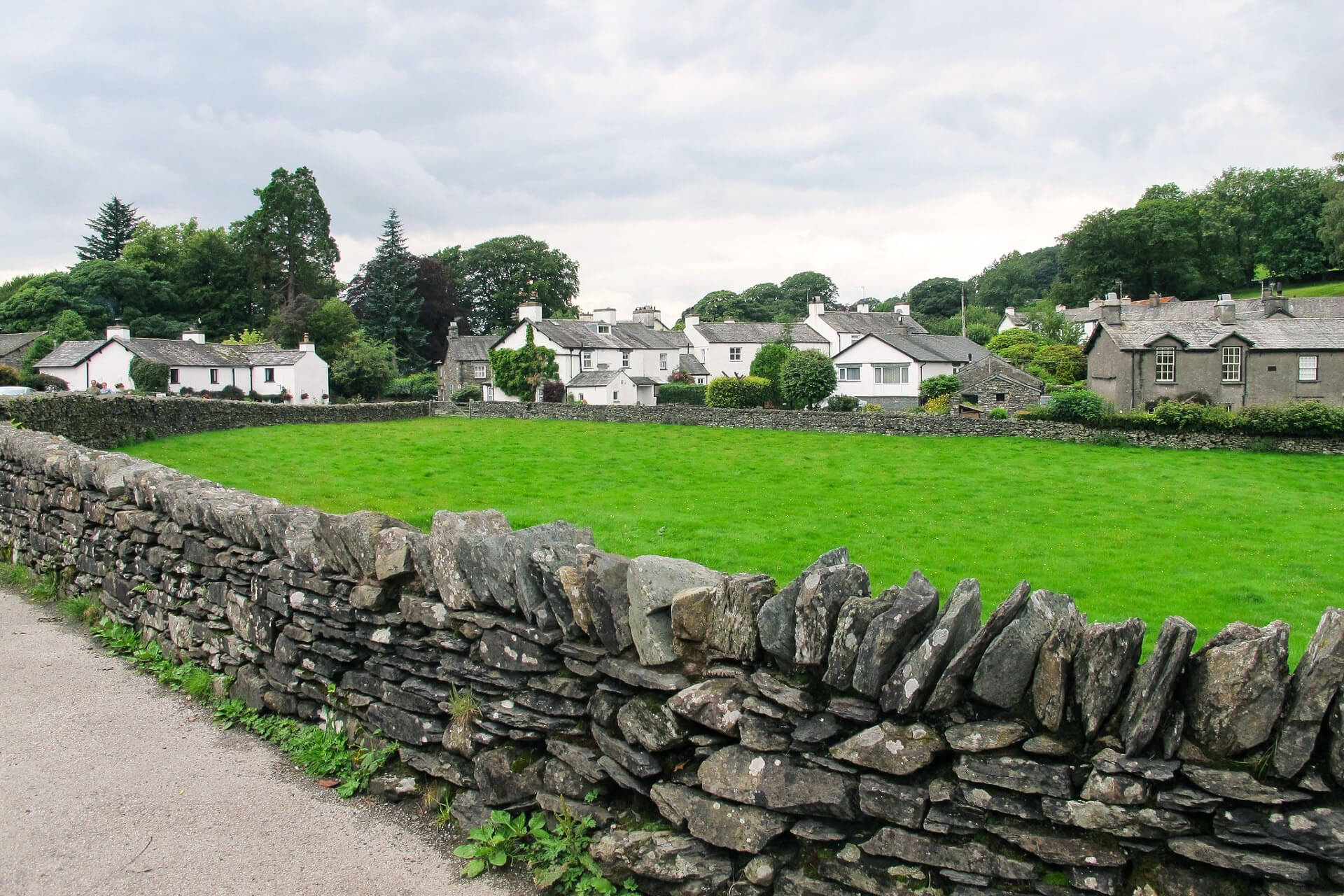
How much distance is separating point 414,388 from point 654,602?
73825 millimetres

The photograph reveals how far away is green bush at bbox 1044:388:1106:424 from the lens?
114 feet

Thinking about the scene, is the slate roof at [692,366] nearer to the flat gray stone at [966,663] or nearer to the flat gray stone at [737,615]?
the flat gray stone at [737,615]

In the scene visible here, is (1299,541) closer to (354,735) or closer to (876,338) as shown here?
(354,735)

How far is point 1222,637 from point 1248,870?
82 centimetres

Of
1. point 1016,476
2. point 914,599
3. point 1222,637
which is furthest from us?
point 1016,476

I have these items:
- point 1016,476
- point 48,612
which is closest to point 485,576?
point 48,612

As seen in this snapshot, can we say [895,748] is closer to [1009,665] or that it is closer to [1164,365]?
[1009,665]

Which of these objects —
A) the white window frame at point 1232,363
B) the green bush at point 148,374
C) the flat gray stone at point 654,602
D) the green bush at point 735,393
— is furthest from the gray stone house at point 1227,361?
the green bush at point 148,374

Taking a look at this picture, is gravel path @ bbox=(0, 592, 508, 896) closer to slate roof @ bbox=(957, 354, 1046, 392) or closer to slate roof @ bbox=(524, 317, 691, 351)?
slate roof @ bbox=(957, 354, 1046, 392)

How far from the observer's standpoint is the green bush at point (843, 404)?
5397 centimetres

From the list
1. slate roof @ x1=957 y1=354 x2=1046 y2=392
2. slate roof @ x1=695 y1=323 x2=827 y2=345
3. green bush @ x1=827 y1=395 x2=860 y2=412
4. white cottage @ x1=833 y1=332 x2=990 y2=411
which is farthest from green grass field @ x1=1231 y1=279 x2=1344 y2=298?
green bush @ x1=827 y1=395 x2=860 y2=412

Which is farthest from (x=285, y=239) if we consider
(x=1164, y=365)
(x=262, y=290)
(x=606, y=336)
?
(x=1164, y=365)

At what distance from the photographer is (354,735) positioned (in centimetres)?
631

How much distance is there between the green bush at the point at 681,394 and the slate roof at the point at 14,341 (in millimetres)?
49358
